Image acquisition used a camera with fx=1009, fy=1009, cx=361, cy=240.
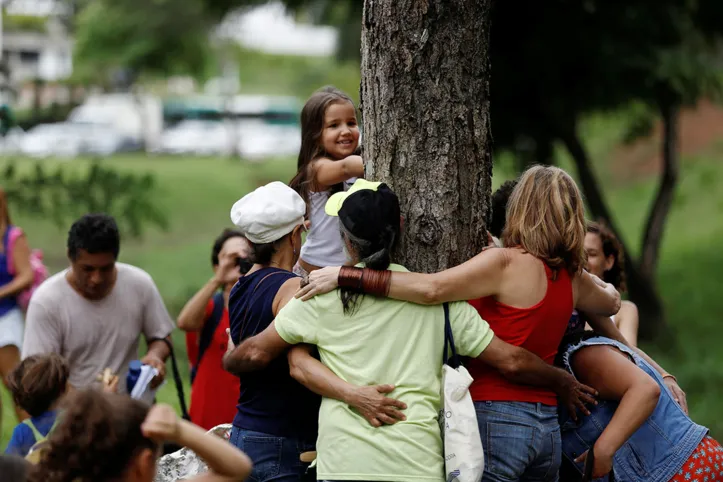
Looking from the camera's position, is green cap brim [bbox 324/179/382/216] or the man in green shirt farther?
green cap brim [bbox 324/179/382/216]

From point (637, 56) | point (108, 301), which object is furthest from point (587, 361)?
point (637, 56)

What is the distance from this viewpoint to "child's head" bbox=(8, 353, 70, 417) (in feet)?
15.1

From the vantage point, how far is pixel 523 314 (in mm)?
3639

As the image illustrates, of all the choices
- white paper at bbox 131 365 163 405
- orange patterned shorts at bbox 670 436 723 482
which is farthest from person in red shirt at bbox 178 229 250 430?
orange patterned shorts at bbox 670 436 723 482

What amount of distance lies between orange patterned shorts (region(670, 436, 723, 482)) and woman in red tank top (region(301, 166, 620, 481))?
1.75 ft

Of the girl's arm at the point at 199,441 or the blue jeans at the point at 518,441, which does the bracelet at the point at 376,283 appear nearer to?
the blue jeans at the point at 518,441

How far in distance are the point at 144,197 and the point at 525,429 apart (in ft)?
26.6

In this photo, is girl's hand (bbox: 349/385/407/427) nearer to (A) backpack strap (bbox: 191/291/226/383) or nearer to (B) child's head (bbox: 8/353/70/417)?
(B) child's head (bbox: 8/353/70/417)

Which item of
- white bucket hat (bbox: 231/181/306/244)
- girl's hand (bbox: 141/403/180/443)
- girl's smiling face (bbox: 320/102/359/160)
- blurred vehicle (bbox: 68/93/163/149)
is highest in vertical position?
girl's smiling face (bbox: 320/102/359/160)

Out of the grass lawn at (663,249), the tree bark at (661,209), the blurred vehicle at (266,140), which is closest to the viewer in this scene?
the grass lawn at (663,249)

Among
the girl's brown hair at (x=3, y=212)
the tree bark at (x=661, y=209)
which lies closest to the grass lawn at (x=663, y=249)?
the tree bark at (x=661, y=209)

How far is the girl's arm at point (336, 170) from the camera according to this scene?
4617 millimetres

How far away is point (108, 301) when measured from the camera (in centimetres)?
562

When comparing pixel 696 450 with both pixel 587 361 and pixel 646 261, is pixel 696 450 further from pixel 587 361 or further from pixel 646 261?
pixel 646 261
